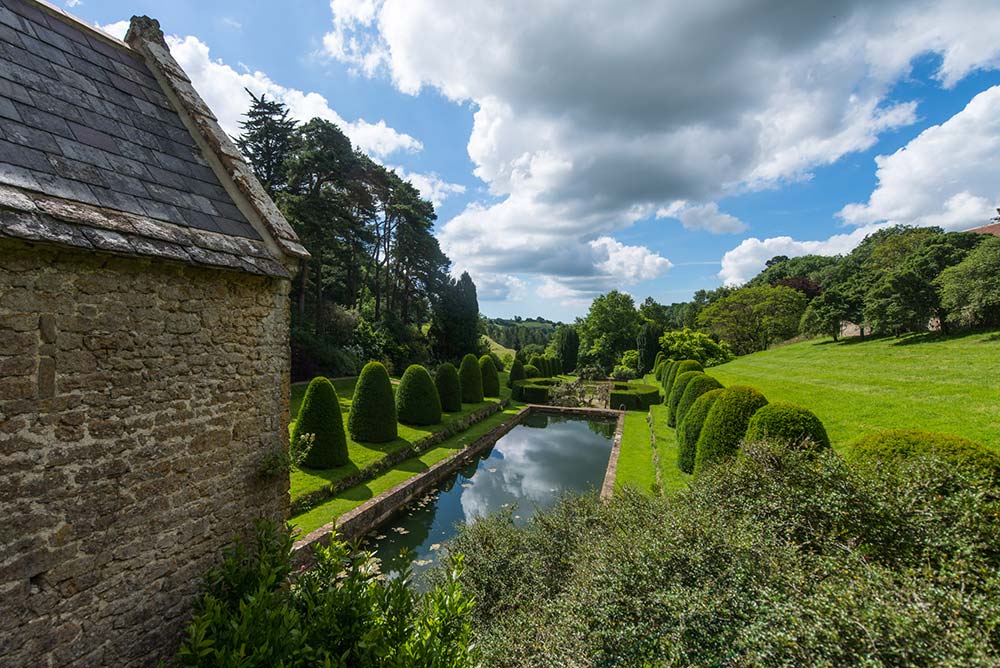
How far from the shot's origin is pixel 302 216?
2145cm

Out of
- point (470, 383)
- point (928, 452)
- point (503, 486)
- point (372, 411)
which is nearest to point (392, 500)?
point (503, 486)

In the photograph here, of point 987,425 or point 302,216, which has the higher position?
point 302,216

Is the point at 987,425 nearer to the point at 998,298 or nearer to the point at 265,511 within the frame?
the point at 265,511

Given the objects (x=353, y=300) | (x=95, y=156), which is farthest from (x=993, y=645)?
(x=353, y=300)

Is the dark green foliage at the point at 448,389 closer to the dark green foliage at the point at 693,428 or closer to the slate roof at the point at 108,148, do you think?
the dark green foliage at the point at 693,428

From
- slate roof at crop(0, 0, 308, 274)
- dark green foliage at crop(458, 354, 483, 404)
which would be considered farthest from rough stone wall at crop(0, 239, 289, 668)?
dark green foliage at crop(458, 354, 483, 404)

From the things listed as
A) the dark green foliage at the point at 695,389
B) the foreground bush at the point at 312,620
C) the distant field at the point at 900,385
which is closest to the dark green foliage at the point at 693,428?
the dark green foliage at the point at 695,389

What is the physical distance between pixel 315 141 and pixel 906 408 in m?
27.3

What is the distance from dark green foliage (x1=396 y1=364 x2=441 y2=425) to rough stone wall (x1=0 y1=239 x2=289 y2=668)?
10.7m

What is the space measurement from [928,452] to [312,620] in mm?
6324

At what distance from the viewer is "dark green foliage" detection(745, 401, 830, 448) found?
5.86 meters

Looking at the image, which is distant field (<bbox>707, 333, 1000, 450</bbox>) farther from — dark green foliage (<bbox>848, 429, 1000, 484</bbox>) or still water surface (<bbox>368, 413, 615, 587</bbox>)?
still water surface (<bbox>368, 413, 615, 587</bbox>)

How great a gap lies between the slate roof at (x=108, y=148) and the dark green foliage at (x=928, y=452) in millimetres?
6746

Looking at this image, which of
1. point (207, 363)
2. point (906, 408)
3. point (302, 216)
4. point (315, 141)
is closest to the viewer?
point (207, 363)
